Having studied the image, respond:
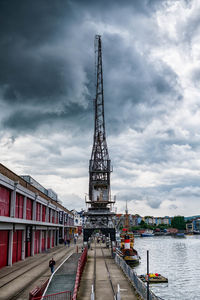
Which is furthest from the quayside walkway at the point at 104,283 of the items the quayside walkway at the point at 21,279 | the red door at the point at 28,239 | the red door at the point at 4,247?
the red door at the point at 28,239

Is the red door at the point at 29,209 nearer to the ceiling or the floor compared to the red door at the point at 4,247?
nearer to the ceiling

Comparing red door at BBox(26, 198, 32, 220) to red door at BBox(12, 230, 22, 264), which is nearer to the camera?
red door at BBox(12, 230, 22, 264)

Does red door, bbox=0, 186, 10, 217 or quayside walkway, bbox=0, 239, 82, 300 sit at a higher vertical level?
red door, bbox=0, 186, 10, 217

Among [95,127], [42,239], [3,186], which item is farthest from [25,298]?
[95,127]

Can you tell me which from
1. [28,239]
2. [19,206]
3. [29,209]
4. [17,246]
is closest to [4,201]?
[19,206]

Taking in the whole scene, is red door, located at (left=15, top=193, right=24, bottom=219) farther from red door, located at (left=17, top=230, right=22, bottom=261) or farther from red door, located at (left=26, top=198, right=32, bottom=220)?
red door, located at (left=26, top=198, right=32, bottom=220)

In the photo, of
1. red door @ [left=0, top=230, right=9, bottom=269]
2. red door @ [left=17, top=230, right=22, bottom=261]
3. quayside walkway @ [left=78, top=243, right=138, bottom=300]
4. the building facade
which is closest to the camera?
quayside walkway @ [left=78, top=243, right=138, bottom=300]

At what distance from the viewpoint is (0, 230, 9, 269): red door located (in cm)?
3118

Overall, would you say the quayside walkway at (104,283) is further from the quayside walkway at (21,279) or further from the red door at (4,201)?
the red door at (4,201)

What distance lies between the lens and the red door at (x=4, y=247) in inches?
1227

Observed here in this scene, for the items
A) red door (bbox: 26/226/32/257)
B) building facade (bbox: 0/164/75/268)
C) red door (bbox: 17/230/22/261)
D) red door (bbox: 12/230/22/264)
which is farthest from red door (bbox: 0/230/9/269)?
red door (bbox: 26/226/32/257)

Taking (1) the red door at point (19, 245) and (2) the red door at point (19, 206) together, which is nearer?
(2) the red door at point (19, 206)

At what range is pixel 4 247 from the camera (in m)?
32.2

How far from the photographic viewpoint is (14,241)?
3609cm
